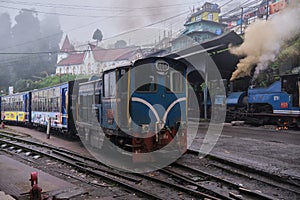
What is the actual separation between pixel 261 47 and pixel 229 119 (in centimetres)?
506

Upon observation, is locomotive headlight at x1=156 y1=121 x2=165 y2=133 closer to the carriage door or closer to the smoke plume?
the carriage door

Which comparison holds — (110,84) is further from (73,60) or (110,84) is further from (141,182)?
(73,60)

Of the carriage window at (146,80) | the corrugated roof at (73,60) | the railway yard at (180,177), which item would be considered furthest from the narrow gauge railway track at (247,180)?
the corrugated roof at (73,60)

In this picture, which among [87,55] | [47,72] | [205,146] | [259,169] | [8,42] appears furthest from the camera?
[47,72]

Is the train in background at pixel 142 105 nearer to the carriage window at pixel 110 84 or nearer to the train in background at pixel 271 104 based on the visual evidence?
the carriage window at pixel 110 84

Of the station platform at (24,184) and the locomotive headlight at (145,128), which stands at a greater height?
the locomotive headlight at (145,128)

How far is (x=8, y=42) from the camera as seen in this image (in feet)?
132

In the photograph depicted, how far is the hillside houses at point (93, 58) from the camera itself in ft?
152

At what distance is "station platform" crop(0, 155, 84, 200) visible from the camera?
237 inches

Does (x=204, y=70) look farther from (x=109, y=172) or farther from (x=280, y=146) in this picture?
(x=109, y=172)

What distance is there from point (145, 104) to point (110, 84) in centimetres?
130

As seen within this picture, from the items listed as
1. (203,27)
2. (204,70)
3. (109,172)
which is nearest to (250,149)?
Answer: (109,172)

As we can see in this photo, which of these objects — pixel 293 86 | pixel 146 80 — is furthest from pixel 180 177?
pixel 293 86

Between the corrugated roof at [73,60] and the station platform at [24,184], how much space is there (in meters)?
53.3
